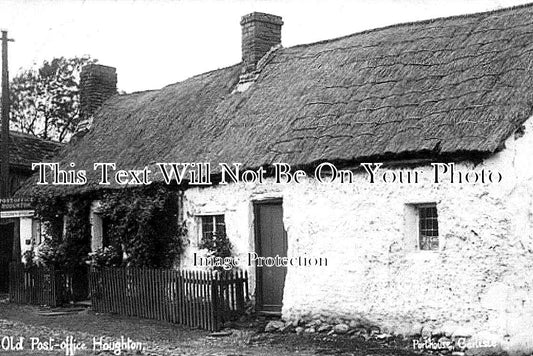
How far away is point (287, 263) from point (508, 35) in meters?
5.27

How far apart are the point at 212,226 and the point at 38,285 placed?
19.8 ft

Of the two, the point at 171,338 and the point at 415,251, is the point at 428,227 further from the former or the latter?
the point at 171,338

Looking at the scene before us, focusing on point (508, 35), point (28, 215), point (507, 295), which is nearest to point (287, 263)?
point (507, 295)

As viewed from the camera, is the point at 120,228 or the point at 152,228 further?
the point at 120,228

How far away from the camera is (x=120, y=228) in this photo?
58.7 ft

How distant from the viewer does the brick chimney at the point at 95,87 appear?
2409 centimetres

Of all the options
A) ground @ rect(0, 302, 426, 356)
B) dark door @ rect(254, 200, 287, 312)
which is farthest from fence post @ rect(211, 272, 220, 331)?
dark door @ rect(254, 200, 287, 312)

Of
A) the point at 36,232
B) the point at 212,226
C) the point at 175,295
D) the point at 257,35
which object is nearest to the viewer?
the point at 175,295

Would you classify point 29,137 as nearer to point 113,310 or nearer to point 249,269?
point 113,310

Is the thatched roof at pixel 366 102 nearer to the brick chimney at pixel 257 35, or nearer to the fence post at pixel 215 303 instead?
the brick chimney at pixel 257 35

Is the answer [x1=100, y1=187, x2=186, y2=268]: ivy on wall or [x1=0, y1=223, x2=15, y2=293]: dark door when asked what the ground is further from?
[x1=0, y1=223, x2=15, y2=293]: dark door

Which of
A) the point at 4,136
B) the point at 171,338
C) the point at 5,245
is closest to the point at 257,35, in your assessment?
the point at 171,338

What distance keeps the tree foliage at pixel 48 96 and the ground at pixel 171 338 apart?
27343 millimetres

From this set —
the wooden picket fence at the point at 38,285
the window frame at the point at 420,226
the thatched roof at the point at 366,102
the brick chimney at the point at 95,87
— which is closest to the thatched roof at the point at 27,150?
the brick chimney at the point at 95,87
